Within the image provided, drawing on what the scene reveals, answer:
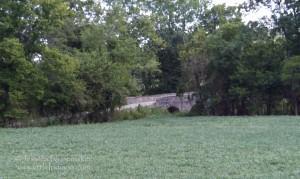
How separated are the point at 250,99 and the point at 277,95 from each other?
182cm

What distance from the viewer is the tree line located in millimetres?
32656

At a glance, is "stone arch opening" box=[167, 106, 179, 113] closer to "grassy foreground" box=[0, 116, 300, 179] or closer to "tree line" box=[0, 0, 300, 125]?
"tree line" box=[0, 0, 300, 125]

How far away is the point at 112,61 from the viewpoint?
38656 mm

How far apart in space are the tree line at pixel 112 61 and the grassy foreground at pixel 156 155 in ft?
37.0

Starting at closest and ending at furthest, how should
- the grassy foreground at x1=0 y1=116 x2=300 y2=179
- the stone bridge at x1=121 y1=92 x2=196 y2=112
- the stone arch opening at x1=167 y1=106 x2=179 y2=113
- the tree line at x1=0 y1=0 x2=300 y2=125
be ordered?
the grassy foreground at x1=0 y1=116 x2=300 y2=179 < the tree line at x1=0 y1=0 x2=300 y2=125 < the stone bridge at x1=121 y1=92 x2=196 y2=112 < the stone arch opening at x1=167 y1=106 x2=179 y2=113

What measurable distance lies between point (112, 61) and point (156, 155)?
2387cm

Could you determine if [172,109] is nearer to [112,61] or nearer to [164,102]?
[164,102]

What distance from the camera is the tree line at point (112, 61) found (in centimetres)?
3266

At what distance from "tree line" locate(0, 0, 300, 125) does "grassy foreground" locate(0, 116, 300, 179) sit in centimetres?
1128

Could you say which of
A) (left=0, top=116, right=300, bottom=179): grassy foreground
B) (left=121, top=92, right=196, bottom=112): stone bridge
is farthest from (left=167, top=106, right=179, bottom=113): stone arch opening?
(left=0, top=116, right=300, bottom=179): grassy foreground

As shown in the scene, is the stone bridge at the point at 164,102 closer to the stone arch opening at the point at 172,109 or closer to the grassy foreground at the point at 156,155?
the stone arch opening at the point at 172,109

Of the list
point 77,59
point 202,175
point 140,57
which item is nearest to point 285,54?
point 140,57

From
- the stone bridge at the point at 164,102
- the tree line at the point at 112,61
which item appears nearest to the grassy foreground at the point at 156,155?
the tree line at the point at 112,61

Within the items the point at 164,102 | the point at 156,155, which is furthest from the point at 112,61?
the point at 156,155
